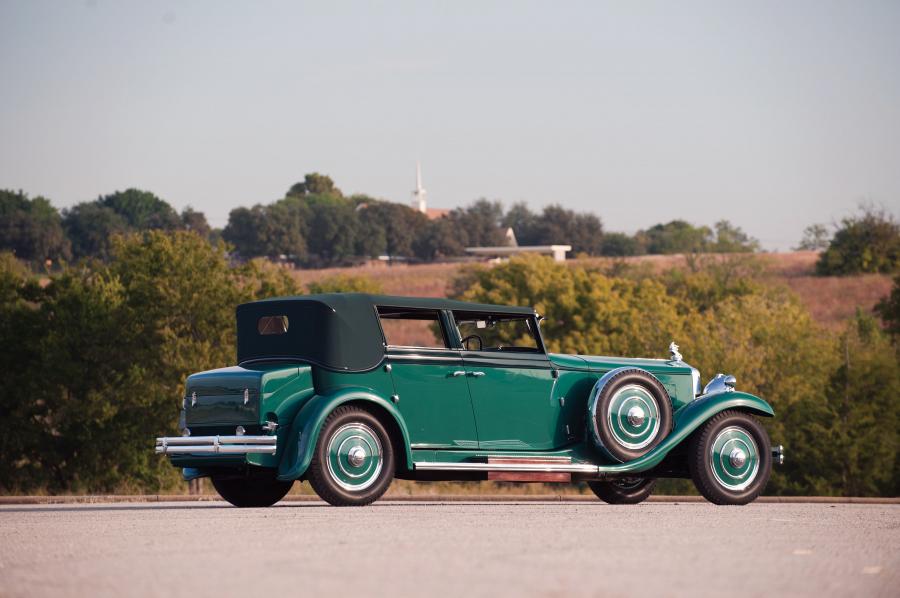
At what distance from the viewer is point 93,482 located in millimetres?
45625

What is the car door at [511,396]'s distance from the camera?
1322 centimetres

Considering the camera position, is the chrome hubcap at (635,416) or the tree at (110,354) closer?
the chrome hubcap at (635,416)

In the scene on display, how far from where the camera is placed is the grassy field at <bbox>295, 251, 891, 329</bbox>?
279 ft

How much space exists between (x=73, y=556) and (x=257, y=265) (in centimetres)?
4480

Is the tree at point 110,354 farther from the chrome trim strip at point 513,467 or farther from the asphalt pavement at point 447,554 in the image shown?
the asphalt pavement at point 447,554

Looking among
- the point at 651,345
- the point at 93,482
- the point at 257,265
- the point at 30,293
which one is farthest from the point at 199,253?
the point at 651,345

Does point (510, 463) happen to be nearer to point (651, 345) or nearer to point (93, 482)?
point (93, 482)

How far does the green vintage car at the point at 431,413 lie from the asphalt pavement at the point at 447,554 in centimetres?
85

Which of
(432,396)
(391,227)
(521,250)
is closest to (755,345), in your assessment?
(432,396)

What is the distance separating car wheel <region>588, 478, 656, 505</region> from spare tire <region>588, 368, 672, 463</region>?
4.54 feet

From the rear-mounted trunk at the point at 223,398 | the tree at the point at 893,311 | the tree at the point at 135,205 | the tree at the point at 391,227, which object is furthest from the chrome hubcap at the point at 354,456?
the tree at the point at 135,205

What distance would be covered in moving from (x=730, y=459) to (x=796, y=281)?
8401cm

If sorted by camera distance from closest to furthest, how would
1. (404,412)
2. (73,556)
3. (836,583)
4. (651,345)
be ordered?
(836,583) < (73,556) < (404,412) < (651,345)

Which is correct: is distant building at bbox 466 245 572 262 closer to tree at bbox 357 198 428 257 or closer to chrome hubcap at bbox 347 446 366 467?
tree at bbox 357 198 428 257
